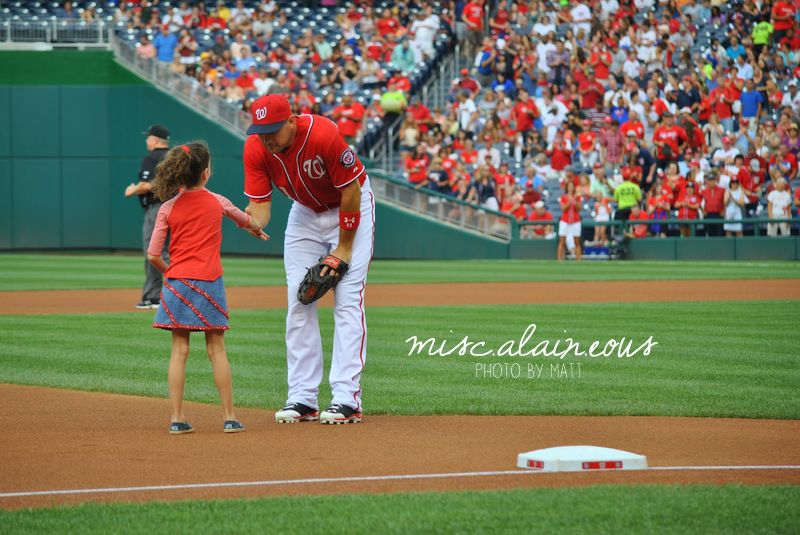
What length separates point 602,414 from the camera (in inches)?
296

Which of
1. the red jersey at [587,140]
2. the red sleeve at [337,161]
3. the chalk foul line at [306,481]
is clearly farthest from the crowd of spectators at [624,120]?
the chalk foul line at [306,481]

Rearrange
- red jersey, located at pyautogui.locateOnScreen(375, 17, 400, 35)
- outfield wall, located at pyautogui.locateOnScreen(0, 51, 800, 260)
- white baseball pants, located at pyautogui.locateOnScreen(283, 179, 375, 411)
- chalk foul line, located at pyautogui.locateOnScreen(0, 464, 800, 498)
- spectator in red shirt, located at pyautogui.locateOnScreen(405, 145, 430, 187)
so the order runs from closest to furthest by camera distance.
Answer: chalk foul line, located at pyautogui.locateOnScreen(0, 464, 800, 498) < white baseball pants, located at pyautogui.locateOnScreen(283, 179, 375, 411) < spectator in red shirt, located at pyautogui.locateOnScreen(405, 145, 430, 187) < red jersey, located at pyautogui.locateOnScreen(375, 17, 400, 35) < outfield wall, located at pyautogui.locateOnScreen(0, 51, 800, 260)

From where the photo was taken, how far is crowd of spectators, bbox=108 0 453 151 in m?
30.0

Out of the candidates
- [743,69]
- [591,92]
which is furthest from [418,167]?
[743,69]

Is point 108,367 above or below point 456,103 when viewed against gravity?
below

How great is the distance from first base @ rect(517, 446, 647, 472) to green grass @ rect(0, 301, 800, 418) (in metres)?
1.84

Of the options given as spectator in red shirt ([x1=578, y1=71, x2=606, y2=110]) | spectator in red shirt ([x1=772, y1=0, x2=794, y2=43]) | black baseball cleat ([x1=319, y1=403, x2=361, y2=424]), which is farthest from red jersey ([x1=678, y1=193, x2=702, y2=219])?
black baseball cleat ([x1=319, y1=403, x2=361, y2=424])

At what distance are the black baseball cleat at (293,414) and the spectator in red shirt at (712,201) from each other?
1926cm

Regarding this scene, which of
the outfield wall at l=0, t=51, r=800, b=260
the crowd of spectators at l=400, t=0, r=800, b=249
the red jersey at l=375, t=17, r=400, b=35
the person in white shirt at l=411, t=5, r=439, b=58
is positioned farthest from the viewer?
the outfield wall at l=0, t=51, r=800, b=260

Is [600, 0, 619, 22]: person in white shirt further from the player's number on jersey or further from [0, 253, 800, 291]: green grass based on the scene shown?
the player's number on jersey

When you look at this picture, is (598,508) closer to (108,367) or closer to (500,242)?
(108,367)

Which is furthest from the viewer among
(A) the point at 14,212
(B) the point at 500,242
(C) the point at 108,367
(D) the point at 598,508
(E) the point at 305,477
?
(A) the point at 14,212

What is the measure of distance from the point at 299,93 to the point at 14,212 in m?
8.49

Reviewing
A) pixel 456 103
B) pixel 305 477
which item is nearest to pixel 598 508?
pixel 305 477
